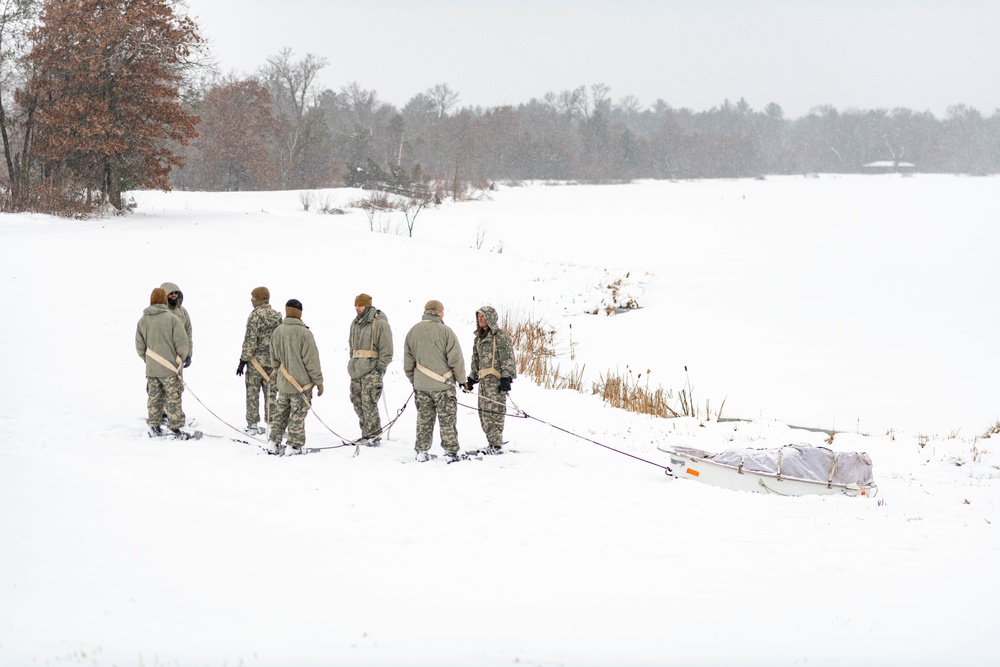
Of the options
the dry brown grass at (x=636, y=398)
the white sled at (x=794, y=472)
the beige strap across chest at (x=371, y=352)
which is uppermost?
the beige strap across chest at (x=371, y=352)

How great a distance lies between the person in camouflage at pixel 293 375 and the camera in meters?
10.3

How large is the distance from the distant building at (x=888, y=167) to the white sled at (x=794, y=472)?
129 metres

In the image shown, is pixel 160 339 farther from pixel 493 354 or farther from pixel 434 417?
pixel 493 354

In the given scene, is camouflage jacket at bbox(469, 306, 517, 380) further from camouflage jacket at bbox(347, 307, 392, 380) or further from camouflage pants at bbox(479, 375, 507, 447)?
camouflage jacket at bbox(347, 307, 392, 380)

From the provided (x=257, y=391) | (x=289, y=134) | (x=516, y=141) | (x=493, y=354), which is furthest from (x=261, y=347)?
(x=516, y=141)

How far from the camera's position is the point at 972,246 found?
40.4 m

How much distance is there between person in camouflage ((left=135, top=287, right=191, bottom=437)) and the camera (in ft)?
34.2

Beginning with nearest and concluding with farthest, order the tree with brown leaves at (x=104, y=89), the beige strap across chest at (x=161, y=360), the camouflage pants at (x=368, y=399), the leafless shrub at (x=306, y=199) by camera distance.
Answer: the beige strap across chest at (x=161, y=360), the camouflage pants at (x=368, y=399), the tree with brown leaves at (x=104, y=89), the leafless shrub at (x=306, y=199)

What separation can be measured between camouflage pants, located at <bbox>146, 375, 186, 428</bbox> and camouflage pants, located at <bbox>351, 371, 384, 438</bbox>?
2.10m

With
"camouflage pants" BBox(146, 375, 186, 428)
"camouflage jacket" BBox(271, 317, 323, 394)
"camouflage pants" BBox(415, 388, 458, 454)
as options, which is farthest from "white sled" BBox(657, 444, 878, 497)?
"camouflage pants" BBox(146, 375, 186, 428)

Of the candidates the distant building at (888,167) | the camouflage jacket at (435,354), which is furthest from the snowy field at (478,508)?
the distant building at (888,167)

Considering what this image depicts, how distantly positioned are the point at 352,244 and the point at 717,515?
21864mm

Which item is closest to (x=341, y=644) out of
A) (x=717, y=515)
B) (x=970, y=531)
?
(x=717, y=515)

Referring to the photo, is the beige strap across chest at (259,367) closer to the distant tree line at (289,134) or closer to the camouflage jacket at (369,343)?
the camouflage jacket at (369,343)
